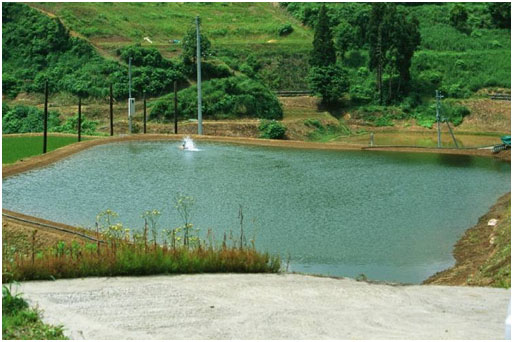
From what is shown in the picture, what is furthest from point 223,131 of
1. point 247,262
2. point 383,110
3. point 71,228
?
point 247,262

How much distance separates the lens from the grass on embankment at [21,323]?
8859 mm

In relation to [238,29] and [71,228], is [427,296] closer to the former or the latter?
Result: [71,228]

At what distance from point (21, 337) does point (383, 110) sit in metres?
46.3

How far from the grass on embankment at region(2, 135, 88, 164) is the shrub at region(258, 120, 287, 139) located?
421 inches

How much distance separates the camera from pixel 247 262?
1308cm

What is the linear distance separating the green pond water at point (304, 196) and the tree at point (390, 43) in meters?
21.2

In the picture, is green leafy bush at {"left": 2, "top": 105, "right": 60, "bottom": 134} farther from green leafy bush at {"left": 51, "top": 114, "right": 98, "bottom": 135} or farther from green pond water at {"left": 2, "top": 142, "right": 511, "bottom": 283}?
green pond water at {"left": 2, "top": 142, "right": 511, "bottom": 283}

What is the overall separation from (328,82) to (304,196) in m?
31.9

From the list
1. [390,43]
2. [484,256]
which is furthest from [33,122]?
[484,256]

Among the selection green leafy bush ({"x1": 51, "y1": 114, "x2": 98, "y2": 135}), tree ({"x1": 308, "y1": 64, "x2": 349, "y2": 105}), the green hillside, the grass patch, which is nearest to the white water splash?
green leafy bush ({"x1": 51, "y1": 114, "x2": 98, "y2": 135})

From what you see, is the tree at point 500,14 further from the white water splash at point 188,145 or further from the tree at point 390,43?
the white water splash at point 188,145

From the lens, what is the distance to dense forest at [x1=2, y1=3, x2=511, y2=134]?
51.8 m

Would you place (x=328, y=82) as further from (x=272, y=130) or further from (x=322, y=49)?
Answer: (x=272, y=130)

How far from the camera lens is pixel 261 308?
35.3 ft
